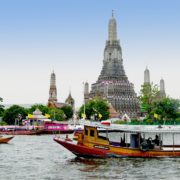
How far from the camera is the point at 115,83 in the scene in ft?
500

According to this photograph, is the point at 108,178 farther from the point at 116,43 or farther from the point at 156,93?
the point at 116,43

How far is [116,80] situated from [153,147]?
119 metres

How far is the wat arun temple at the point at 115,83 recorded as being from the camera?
151000 mm

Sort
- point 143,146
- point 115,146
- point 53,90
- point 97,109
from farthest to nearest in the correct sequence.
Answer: point 53,90, point 97,109, point 143,146, point 115,146

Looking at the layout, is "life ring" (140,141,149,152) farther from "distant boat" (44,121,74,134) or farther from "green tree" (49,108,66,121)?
"green tree" (49,108,66,121)

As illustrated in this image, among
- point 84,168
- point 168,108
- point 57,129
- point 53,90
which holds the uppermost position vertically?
point 53,90

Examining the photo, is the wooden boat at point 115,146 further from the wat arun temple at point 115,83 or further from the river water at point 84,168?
the wat arun temple at point 115,83

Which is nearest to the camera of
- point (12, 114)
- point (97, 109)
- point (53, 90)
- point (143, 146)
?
point (143, 146)

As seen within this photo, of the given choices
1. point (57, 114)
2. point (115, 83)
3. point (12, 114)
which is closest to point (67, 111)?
point (57, 114)

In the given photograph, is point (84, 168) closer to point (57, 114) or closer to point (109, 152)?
point (109, 152)

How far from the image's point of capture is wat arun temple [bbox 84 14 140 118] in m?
151

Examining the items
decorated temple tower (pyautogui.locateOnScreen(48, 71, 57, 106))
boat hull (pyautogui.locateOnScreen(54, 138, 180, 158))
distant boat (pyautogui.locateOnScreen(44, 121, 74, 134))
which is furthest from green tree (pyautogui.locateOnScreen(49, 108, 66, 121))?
boat hull (pyautogui.locateOnScreen(54, 138, 180, 158))

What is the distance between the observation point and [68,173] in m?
27.2

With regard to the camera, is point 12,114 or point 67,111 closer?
point 12,114
